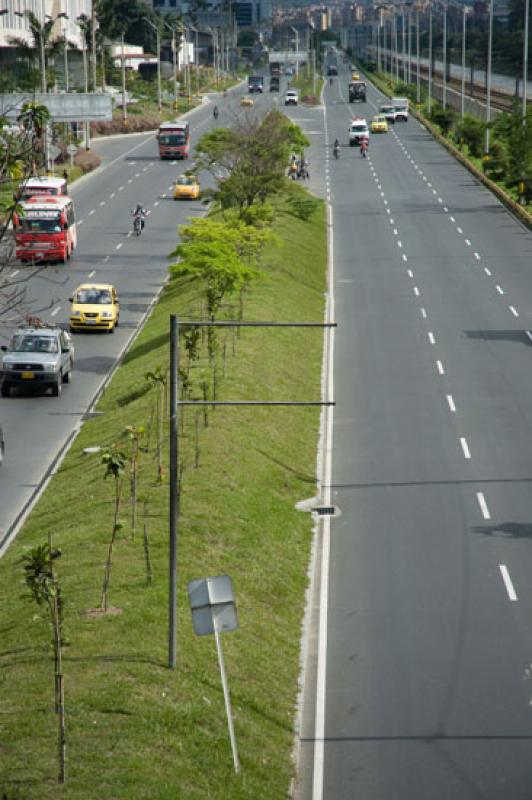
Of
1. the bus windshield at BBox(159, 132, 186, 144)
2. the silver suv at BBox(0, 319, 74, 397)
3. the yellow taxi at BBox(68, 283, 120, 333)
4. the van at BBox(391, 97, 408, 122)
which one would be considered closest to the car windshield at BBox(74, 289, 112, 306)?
the yellow taxi at BBox(68, 283, 120, 333)

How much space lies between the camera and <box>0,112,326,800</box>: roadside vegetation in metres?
19.6

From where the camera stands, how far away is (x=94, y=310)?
56594mm

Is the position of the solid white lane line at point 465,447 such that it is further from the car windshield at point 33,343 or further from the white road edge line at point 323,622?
the car windshield at point 33,343

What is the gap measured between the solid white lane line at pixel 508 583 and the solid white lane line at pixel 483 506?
3307 mm

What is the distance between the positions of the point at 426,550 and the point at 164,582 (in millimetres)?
6448

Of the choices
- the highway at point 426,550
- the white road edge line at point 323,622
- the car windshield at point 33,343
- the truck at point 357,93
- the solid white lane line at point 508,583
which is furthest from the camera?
the truck at point 357,93

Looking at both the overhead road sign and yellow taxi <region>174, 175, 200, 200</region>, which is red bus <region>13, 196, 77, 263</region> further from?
the overhead road sign

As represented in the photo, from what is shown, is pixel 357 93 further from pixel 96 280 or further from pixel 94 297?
pixel 94 297

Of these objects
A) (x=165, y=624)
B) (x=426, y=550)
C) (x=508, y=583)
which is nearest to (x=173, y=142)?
(x=426, y=550)

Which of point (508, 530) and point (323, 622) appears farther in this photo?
point (508, 530)

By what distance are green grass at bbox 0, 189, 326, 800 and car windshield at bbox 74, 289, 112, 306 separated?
42.3 ft

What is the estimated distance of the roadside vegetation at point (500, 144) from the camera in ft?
298

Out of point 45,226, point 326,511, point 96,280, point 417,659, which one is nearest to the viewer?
point 417,659

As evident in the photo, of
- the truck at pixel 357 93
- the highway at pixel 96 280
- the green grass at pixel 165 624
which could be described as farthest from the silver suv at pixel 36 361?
the truck at pixel 357 93
